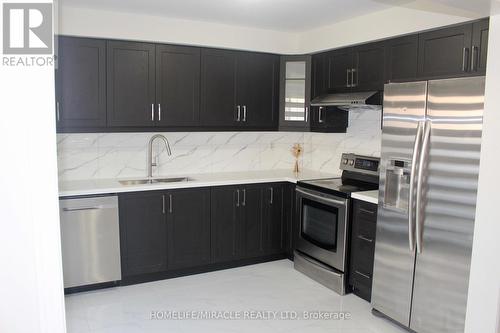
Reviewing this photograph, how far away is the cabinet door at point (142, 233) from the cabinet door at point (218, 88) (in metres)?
1.01

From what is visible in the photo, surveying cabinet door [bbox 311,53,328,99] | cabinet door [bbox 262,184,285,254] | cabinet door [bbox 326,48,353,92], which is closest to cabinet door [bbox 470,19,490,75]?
cabinet door [bbox 326,48,353,92]

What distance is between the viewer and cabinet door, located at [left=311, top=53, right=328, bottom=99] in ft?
14.1

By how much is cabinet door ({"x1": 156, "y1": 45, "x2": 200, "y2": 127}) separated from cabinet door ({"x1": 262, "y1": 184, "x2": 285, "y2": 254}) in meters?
1.08

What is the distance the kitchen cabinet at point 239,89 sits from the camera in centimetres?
425

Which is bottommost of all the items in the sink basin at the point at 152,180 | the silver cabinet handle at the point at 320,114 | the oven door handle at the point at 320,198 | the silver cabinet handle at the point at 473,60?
the oven door handle at the point at 320,198

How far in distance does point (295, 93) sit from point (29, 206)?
381 centimetres

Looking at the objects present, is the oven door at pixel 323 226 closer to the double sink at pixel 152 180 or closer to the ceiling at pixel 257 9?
the double sink at pixel 152 180

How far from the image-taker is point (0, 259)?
3.41 feet

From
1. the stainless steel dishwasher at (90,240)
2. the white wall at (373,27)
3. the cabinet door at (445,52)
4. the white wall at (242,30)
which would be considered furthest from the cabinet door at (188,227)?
the cabinet door at (445,52)

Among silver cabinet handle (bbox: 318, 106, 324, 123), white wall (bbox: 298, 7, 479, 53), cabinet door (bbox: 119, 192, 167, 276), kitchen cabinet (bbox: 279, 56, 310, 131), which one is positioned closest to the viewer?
white wall (bbox: 298, 7, 479, 53)

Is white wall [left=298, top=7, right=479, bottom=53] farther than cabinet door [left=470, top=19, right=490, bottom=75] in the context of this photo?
Yes

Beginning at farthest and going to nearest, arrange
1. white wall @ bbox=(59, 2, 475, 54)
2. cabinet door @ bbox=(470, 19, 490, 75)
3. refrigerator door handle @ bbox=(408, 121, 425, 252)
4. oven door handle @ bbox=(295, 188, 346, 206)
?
oven door handle @ bbox=(295, 188, 346, 206) → white wall @ bbox=(59, 2, 475, 54) → refrigerator door handle @ bbox=(408, 121, 425, 252) → cabinet door @ bbox=(470, 19, 490, 75)

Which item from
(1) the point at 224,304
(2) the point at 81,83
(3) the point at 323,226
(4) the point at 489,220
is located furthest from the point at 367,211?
(2) the point at 81,83

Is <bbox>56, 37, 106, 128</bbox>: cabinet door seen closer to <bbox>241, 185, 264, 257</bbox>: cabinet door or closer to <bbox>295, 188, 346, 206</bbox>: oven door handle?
<bbox>241, 185, 264, 257</bbox>: cabinet door
